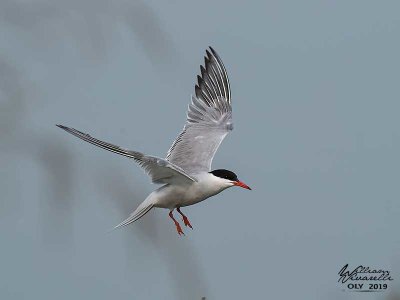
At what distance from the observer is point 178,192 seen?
19.0ft

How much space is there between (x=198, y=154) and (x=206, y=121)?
0.85 m

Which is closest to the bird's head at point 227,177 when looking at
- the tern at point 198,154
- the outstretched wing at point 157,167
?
the tern at point 198,154

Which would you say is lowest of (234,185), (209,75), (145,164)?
(234,185)

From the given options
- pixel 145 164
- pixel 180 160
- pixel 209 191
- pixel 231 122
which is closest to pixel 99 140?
pixel 145 164

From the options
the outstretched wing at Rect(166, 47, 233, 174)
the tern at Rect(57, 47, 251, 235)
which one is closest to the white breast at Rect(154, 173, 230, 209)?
the tern at Rect(57, 47, 251, 235)

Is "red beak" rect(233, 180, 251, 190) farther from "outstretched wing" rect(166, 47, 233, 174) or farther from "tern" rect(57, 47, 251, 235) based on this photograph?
"outstretched wing" rect(166, 47, 233, 174)

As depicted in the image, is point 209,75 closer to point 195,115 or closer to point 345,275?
point 195,115

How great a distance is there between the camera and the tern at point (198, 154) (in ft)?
17.7

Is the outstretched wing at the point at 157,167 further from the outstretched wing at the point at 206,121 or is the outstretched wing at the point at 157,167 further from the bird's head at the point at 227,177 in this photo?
the outstretched wing at the point at 206,121

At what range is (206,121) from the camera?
24.3 ft

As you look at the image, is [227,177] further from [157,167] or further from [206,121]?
[206,121]

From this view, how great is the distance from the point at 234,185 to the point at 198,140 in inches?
39.5

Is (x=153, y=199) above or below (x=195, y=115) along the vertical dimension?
below

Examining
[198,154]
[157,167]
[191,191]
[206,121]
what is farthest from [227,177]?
[206,121]
